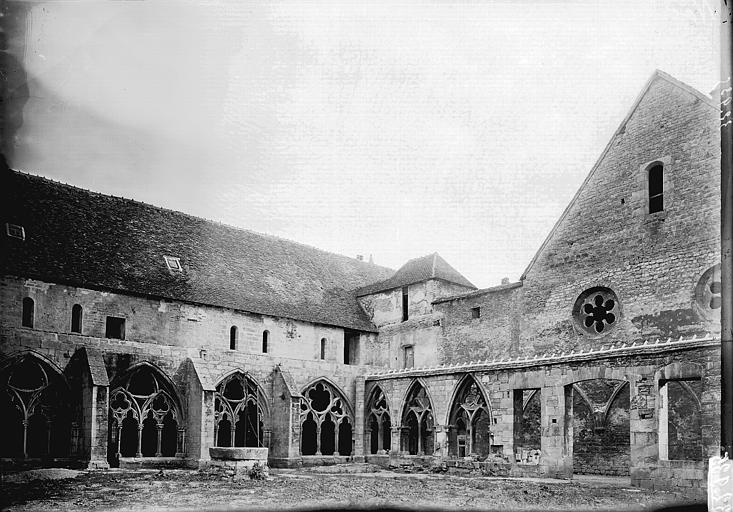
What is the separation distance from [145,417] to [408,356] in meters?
10.1

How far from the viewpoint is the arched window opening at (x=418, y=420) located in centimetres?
2233

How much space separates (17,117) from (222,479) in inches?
Result: 437

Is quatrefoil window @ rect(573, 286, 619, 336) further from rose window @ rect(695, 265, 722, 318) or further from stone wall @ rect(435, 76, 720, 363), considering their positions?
rose window @ rect(695, 265, 722, 318)

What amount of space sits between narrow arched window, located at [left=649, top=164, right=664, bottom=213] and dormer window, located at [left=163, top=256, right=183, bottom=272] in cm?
1418

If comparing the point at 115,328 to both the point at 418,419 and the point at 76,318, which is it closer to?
the point at 76,318

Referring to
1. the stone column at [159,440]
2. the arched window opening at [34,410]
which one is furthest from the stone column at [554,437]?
the arched window opening at [34,410]

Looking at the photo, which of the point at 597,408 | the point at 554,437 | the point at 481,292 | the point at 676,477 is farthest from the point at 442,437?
the point at 676,477

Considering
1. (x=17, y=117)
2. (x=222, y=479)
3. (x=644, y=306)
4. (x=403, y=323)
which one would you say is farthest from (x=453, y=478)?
(x=17, y=117)

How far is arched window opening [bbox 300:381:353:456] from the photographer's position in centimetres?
→ 2486

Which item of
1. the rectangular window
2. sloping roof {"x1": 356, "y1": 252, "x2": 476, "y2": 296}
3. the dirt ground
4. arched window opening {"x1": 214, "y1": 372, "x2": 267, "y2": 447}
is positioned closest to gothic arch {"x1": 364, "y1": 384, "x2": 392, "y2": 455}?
the rectangular window

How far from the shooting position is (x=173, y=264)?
2303 cm

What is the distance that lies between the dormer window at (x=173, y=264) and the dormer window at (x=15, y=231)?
439 centimetres

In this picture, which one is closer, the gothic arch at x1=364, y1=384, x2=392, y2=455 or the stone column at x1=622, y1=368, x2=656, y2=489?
the stone column at x1=622, y1=368, x2=656, y2=489

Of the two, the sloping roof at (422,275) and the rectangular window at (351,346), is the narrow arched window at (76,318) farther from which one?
the sloping roof at (422,275)
